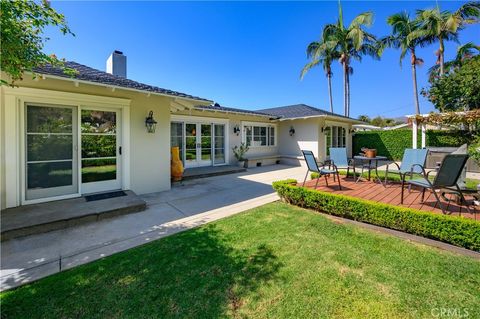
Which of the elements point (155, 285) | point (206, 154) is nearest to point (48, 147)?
point (155, 285)

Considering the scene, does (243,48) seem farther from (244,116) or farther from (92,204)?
(92,204)

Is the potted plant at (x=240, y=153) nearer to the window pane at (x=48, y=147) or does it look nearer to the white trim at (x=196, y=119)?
the white trim at (x=196, y=119)

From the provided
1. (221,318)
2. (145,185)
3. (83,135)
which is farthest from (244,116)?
(221,318)

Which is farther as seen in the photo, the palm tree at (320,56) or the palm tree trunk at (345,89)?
the palm tree at (320,56)

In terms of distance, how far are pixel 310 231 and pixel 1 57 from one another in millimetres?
4608

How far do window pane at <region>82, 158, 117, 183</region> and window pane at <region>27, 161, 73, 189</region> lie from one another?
293 mm

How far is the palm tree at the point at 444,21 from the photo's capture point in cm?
1355

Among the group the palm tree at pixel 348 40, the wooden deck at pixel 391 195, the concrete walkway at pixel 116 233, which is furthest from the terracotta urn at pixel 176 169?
the palm tree at pixel 348 40

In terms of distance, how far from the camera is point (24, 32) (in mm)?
2590

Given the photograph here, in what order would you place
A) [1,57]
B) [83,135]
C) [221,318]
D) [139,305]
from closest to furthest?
[221,318], [139,305], [1,57], [83,135]

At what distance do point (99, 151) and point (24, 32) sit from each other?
10.8ft

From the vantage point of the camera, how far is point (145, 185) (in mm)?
6117

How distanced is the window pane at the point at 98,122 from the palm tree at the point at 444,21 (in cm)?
1985

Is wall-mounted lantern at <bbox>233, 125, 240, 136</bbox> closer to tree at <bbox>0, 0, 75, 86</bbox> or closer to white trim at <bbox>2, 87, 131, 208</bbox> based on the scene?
white trim at <bbox>2, 87, 131, 208</bbox>
